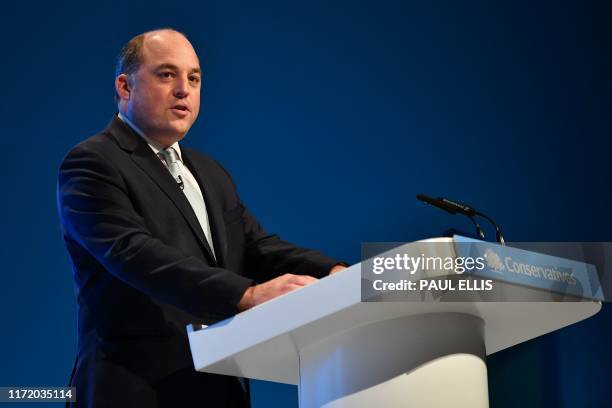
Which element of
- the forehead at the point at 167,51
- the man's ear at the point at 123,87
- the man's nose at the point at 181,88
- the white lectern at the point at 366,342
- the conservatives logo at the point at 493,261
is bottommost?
the white lectern at the point at 366,342

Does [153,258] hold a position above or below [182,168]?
below

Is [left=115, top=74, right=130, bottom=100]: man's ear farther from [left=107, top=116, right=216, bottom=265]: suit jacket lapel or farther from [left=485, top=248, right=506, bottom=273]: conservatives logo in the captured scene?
[left=485, top=248, right=506, bottom=273]: conservatives logo

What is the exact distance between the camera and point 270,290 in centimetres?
158

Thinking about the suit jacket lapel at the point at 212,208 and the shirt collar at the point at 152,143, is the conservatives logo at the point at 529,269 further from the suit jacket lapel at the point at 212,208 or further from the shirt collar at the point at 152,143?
the shirt collar at the point at 152,143

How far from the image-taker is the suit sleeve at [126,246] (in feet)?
5.39

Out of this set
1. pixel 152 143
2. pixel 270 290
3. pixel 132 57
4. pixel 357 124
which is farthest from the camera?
pixel 357 124

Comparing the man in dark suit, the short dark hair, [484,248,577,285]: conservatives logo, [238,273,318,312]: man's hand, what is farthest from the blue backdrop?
[484,248,577,285]: conservatives logo

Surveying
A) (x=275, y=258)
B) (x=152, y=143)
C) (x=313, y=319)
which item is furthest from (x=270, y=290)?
(x=152, y=143)

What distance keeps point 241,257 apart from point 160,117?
14.5 inches

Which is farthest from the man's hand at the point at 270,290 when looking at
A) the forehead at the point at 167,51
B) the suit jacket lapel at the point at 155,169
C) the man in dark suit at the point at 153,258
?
the forehead at the point at 167,51

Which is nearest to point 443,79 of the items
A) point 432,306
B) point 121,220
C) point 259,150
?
point 259,150

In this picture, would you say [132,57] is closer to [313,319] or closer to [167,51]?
[167,51]

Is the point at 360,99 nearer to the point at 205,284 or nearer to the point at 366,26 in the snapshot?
the point at 366,26

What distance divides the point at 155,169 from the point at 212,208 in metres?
0.16
